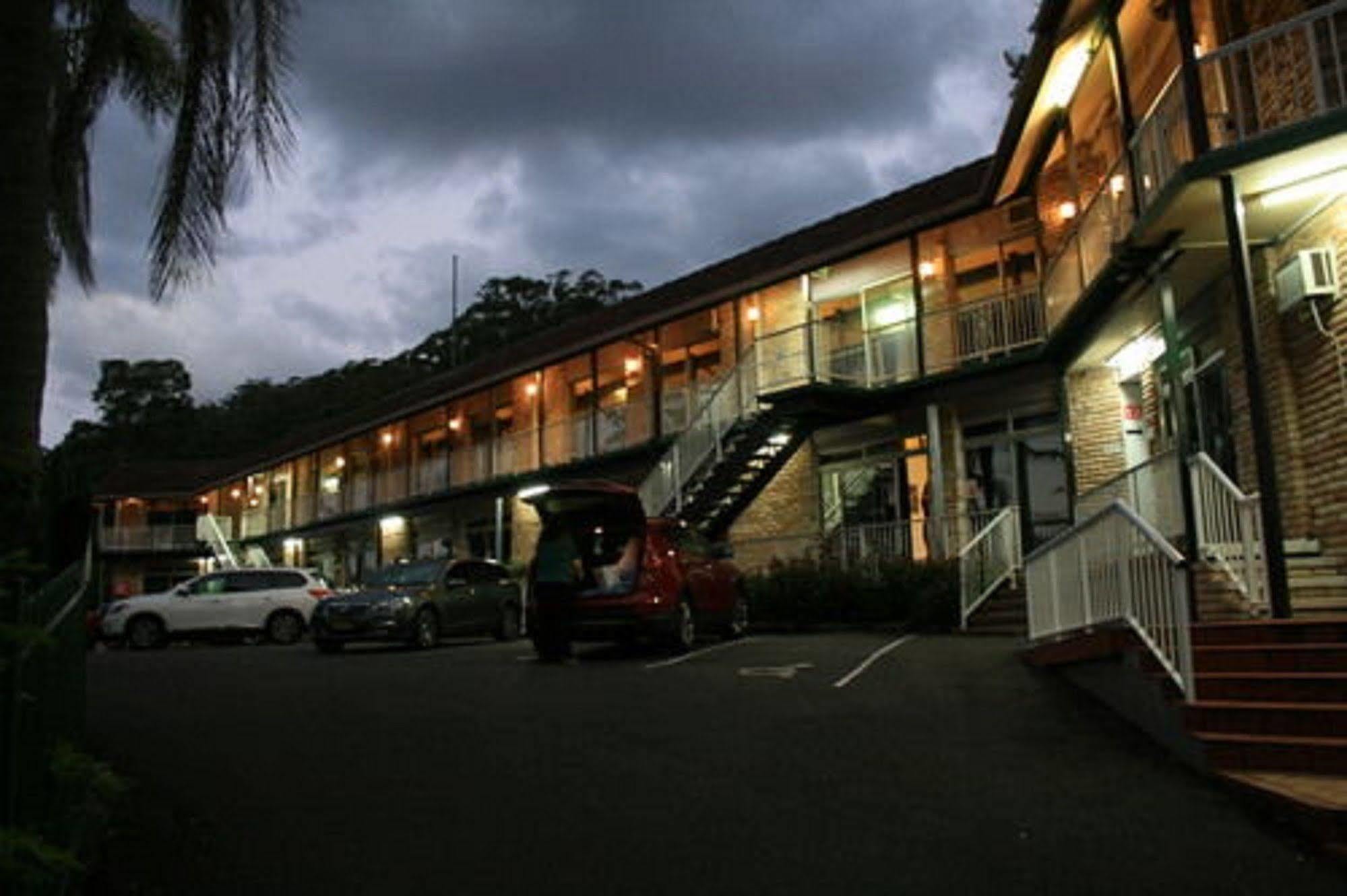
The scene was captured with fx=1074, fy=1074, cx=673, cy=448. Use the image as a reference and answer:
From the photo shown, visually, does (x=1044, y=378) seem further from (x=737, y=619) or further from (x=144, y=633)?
(x=144, y=633)

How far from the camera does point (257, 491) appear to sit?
47.9 metres

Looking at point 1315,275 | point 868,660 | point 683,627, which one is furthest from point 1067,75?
point 683,627

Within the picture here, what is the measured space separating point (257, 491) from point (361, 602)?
34208mm

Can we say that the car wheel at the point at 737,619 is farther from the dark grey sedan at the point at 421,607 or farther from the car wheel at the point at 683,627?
the dark grey sedan at the point at 421,607

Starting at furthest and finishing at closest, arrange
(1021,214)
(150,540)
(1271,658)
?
(150,540) < (1021,214) < (1271,658)

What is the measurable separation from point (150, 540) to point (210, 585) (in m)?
32.5

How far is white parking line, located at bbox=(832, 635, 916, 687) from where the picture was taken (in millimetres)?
10203

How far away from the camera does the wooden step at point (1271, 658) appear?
6.74 m

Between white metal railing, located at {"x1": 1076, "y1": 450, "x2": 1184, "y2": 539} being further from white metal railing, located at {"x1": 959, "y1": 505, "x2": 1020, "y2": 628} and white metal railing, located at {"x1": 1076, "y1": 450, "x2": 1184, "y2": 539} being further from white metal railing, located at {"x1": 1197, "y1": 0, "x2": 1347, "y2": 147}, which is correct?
white metal railing, located at {"x1": 1197, "y1": 0, "x2": 1347, "y2": 147}

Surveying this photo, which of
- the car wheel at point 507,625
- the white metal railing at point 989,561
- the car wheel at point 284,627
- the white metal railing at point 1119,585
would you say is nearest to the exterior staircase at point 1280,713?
the white metal railing at point 1119,585

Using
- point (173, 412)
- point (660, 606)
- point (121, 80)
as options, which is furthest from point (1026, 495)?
point (173, 412)

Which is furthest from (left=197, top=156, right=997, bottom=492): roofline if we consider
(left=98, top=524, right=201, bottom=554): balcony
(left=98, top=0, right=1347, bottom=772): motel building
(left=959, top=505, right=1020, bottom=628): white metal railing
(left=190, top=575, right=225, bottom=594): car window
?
(left=98, top=524, right=201, bottom=554): balcony

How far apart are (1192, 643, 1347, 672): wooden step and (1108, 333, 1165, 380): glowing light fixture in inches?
266

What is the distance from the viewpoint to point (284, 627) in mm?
21094
